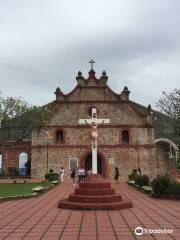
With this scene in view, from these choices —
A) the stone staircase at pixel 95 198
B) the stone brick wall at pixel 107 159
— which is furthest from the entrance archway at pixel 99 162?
the stone staircase at pixel 95 198

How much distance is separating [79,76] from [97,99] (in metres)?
2.90

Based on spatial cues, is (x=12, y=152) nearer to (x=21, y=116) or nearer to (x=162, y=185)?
(x=21, y=116)

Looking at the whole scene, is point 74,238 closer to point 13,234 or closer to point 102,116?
point 13,234

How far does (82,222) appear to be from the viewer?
10625 mm

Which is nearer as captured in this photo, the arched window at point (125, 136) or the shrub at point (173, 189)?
the shrub at point (173, 189)

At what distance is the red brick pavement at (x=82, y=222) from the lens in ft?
28.7

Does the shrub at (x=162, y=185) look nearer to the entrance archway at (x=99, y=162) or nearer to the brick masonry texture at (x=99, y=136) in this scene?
the brick masonry texture at (x=99, y=136)

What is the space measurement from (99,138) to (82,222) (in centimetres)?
2362

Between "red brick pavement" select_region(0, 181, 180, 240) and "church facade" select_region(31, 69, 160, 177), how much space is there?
19.4 m

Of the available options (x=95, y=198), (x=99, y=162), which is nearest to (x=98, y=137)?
(x=99, y=162)

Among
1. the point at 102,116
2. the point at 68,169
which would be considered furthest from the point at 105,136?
the point at 68,169

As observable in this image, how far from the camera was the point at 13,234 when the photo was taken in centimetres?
898

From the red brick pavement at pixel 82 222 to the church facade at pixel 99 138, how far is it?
19.4 meters

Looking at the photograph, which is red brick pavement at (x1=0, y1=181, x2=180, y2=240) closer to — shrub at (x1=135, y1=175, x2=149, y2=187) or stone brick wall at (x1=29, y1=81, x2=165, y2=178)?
shrub at (x1=135, y1=175, x2=149, y2=187)
